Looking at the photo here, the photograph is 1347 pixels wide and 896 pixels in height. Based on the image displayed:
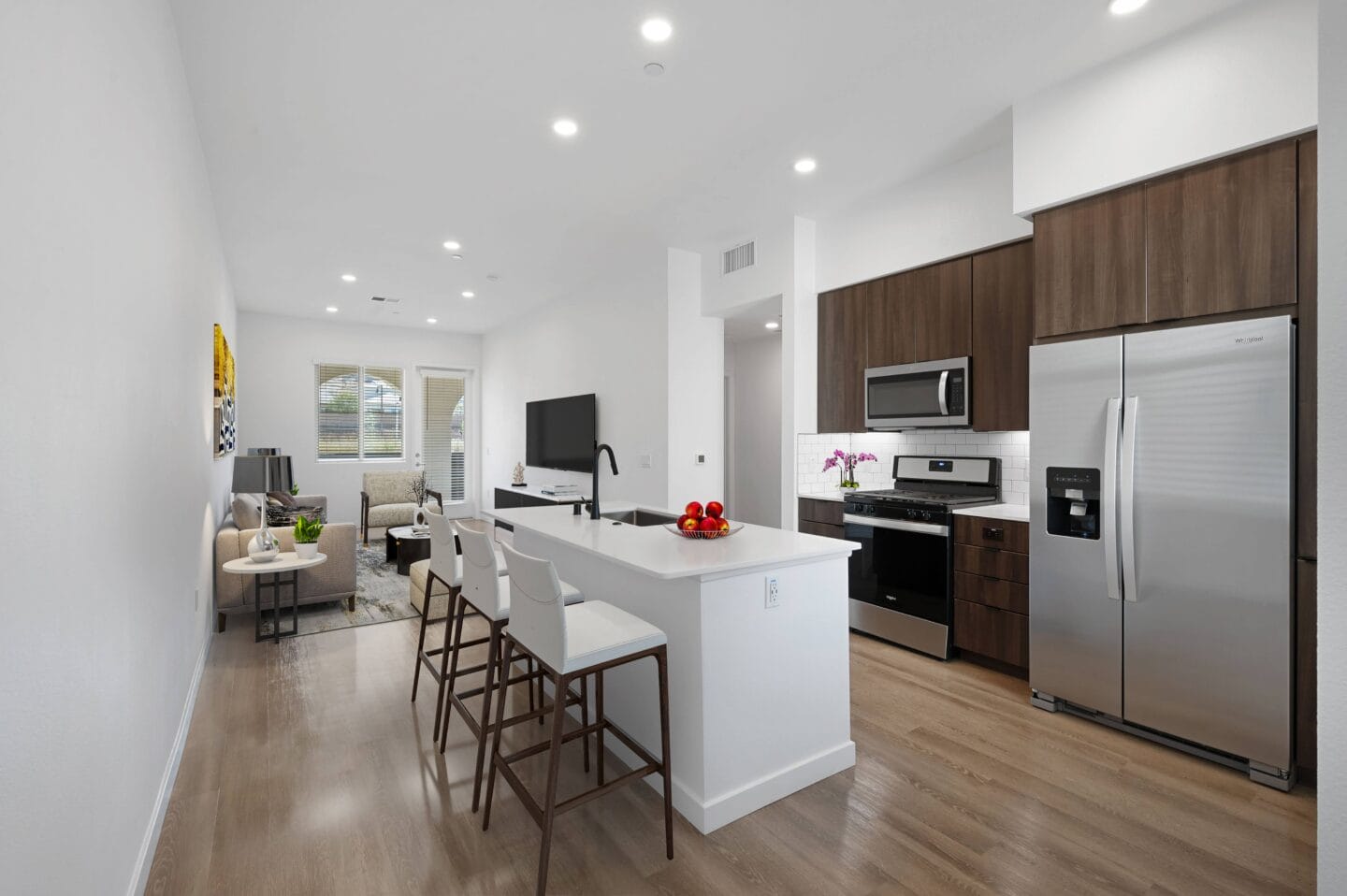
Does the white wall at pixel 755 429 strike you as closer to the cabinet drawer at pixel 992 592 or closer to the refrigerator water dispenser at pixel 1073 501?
the cabinet drawer at pixel 992 592

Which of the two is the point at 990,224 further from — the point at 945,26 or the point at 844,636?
the point at 844,636

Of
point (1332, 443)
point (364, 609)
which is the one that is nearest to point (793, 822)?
point (1332, 443)

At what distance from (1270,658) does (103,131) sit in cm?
410

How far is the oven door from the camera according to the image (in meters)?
3.63

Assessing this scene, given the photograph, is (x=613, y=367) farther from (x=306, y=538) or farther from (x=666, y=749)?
(x=666, y=749)

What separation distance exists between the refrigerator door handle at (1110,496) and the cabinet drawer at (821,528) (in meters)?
1.70

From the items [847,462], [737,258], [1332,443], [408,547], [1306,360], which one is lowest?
[408,547]

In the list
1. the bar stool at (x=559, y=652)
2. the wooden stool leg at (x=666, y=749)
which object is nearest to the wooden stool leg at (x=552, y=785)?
the bar stool at (x=559, y=652)

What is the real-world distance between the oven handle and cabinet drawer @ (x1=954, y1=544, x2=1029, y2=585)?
0.43 ft

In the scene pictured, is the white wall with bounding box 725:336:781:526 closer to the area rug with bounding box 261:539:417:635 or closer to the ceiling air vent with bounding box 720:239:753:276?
the ceiling air vent with bounding box 720:239:753:276

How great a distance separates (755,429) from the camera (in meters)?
7.21

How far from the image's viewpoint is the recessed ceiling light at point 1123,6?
7.83 feet

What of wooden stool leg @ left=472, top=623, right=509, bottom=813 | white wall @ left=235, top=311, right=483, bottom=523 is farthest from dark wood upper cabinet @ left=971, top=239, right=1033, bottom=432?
white wall @ left=235, top=311, right=483, bottom=523

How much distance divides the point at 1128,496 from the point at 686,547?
1.95 metres
